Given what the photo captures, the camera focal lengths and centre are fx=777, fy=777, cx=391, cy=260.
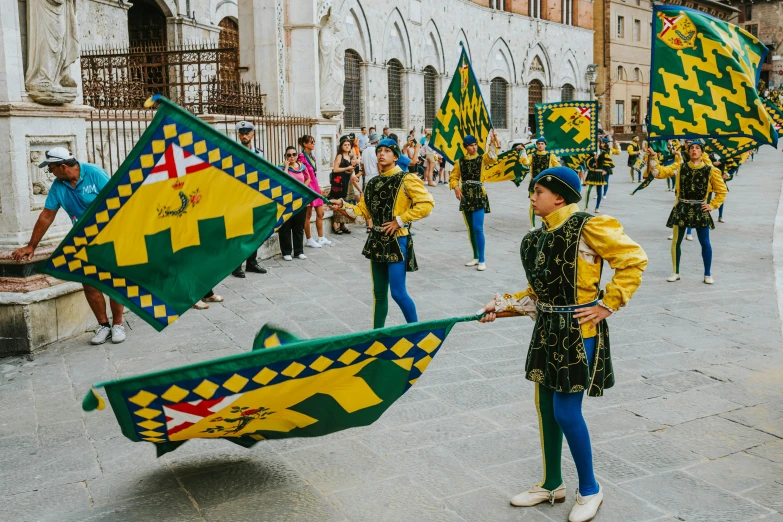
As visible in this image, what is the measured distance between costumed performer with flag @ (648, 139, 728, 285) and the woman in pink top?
4.88 m

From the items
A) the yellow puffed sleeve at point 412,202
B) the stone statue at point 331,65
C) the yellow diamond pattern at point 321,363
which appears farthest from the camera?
the stone statue at point 331,65

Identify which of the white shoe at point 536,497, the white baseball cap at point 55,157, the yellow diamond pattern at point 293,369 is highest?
the white baseball cap at point 55,157

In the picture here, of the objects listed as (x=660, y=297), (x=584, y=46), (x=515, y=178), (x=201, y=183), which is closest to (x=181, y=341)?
(x=201, y=183)

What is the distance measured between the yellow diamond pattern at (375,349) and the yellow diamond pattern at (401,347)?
0.05 metres

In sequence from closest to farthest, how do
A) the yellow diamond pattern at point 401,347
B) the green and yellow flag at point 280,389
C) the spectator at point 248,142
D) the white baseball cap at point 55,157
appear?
the green and yellow flag at point 280,389 < the yellow diamond pattern at point 401,347 < the white baseball cap at point 55,157 < the spectator at point 248,142

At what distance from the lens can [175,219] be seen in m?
4.01

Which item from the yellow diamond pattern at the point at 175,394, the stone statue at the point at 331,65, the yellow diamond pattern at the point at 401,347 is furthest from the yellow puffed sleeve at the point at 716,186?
the stone statue at the point at 331,65

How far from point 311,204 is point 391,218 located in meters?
4.77

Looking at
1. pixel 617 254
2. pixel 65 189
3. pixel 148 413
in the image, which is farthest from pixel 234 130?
pixel 617 254

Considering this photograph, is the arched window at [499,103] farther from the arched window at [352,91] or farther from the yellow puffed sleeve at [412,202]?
the yellow puffed sleeve at [412,202]

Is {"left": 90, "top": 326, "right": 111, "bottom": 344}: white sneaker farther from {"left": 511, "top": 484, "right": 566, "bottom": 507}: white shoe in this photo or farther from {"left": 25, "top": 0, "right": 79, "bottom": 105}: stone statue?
{"left": 511, "top": 484, "right": 566, "bottom": 507}: white shoe

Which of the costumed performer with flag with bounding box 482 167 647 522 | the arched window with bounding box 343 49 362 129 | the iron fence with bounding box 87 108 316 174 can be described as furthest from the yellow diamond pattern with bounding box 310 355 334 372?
the arched window with bounding box 343 49 362 129

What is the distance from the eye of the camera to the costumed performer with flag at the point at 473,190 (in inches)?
407

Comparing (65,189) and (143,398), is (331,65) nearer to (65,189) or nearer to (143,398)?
(65,189)
